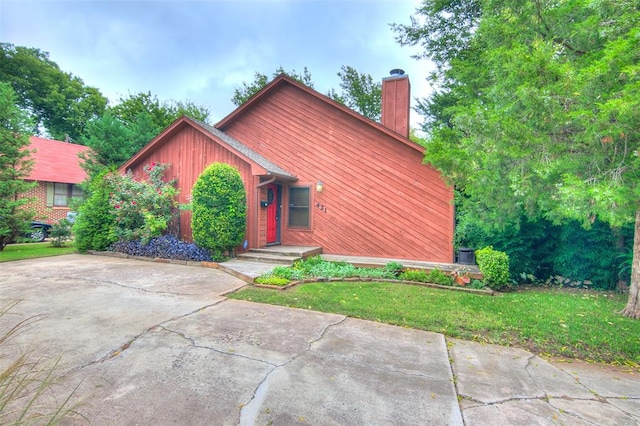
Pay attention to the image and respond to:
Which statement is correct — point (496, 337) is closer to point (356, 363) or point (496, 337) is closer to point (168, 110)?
point (356, 363)

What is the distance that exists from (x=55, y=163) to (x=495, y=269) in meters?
22.4

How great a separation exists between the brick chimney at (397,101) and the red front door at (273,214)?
411cm

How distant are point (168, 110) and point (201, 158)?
1408cm

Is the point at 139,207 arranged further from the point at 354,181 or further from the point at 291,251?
the point at 354,181

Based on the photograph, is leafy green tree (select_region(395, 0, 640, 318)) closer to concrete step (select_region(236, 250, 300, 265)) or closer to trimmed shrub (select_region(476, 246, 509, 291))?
trimmed shrub (select_region(476, 246, 509, 291))

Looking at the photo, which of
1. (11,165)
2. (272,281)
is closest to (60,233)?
(11,165)

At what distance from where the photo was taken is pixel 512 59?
14.6ft

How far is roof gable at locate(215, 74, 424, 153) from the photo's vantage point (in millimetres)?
8564

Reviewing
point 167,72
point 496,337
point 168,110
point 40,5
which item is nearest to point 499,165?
point 496,337

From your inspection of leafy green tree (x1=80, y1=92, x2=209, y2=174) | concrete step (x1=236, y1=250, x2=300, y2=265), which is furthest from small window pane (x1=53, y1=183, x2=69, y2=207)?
concrete step (x1=236, y1=250, x2=300, y2=265)

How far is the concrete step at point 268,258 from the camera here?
802cm

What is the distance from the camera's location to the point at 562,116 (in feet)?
12.7

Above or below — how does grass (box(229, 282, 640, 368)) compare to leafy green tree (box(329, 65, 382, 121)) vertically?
below

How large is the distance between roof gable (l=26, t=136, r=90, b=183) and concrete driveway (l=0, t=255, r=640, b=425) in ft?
50.0
